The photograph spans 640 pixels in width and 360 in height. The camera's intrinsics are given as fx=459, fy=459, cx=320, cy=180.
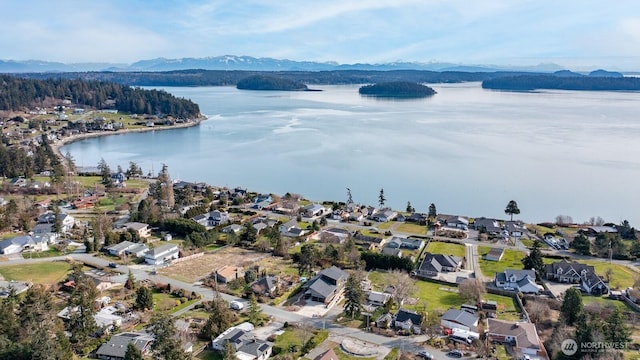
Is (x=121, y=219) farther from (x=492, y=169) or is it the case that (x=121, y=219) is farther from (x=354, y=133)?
(x=354, y=133)

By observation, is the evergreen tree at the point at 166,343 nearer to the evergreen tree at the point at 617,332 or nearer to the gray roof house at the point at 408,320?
the gray roof house at the point at 408,320

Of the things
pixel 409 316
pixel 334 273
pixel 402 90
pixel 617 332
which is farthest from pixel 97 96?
pixel 617 332

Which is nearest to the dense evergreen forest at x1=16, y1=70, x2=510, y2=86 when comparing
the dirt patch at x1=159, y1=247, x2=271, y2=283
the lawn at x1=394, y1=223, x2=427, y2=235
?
the lawn at x1=394, y1=223, x2=427, y2=235

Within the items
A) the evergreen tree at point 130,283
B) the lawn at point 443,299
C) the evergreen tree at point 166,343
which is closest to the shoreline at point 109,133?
the evergreen tree at point 130,283

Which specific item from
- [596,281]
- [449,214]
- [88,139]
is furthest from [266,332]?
[88,139]

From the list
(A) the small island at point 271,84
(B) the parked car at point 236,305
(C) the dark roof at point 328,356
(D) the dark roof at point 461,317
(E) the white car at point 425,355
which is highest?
(A) the small island at point 271,84

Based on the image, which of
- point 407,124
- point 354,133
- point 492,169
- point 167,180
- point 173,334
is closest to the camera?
point 173,334
